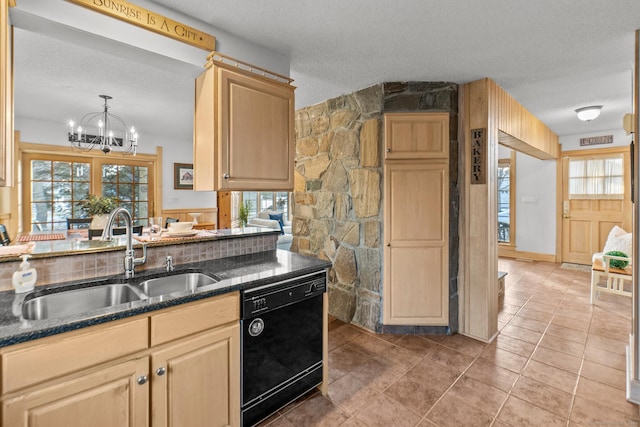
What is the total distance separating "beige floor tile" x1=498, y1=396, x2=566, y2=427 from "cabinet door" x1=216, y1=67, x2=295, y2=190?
2.01 metres

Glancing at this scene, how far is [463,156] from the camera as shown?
2.85 m

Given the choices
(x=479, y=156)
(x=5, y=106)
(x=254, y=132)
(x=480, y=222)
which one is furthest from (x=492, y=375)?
(x=5, y=106)

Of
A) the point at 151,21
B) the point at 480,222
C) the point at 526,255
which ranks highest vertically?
the point at 151,21

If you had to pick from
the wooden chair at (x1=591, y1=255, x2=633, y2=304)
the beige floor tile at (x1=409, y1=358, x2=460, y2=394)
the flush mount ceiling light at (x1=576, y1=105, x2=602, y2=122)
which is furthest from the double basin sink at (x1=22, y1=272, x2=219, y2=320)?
the flush mount ceiling light at (x1=576, y1=105, x2=602, y2=122)

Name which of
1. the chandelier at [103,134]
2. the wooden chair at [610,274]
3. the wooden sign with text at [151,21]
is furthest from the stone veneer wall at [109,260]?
the wooden chair at [610,274]

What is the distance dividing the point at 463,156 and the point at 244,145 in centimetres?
204

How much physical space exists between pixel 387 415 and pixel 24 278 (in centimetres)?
205

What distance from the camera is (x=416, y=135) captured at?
9.24 feet

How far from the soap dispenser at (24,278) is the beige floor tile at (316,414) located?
4.94 ft

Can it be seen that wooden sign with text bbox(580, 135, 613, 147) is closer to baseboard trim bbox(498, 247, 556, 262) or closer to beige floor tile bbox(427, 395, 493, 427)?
baseboard trim bbox(498, 247, 556, 262)

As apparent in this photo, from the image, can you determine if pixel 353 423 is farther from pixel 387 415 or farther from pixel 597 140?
pixel 597 140

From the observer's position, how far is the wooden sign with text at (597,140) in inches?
201

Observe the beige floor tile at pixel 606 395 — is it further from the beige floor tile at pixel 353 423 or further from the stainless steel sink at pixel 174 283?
the stainless steel sink at pixel 174 283

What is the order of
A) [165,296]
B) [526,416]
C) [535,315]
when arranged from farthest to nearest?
1. [535,315]
2. [526,416]
3. [165,296]
